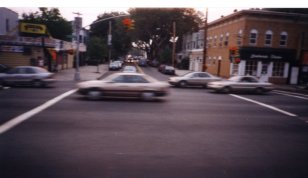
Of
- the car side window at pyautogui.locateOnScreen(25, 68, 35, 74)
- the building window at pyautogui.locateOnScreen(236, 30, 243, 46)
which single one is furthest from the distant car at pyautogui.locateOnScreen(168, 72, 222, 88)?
the building window at pyautogui.locateOnScreen(236, 30, 243, 46)

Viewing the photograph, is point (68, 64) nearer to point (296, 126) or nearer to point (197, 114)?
point (197, 114)

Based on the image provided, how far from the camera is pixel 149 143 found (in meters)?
7.69

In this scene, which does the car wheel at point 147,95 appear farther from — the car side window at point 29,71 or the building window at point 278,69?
the building window at point 278,69

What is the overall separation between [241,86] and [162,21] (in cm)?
5062

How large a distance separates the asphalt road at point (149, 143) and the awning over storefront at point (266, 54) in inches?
943

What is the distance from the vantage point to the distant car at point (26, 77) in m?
18.8

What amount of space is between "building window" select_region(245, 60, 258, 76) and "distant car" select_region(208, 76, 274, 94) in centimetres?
1554

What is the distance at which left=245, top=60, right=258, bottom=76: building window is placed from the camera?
3591 cm

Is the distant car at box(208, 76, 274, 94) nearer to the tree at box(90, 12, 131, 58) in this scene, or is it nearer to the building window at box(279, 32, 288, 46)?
the building window at box(279, 32, 288, 46)

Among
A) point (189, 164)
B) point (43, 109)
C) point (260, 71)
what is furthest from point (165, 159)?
point (260, 71)

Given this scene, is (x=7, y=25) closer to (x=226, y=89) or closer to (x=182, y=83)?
(x=182, y=83)

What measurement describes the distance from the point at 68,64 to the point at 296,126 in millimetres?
40764

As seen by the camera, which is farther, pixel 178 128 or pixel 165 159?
pixel 178 128

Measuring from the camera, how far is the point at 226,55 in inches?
1550
